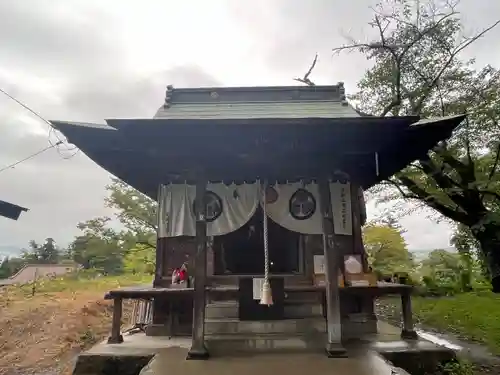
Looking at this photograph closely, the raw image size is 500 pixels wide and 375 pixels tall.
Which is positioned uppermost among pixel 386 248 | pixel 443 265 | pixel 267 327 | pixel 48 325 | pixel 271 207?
pixel 386 248

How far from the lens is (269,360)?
5.35m

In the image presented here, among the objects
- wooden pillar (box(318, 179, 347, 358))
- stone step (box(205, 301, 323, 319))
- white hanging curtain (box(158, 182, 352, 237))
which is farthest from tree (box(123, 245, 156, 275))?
wooden pillar (box(318, 179, 347, 358))

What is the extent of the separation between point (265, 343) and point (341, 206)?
106 inches

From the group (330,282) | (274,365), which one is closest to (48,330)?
(274,365)

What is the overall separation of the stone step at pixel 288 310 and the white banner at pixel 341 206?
75.4 inches

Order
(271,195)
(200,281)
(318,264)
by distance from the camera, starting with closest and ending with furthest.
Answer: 1. (200,281)
2. (271,195)
3. (318,264)

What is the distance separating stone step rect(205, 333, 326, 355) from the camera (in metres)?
5.95

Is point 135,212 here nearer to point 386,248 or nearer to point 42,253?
point 386,248

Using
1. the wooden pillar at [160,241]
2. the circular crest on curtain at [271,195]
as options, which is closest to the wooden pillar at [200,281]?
the circular crest on curtain at [271,195]

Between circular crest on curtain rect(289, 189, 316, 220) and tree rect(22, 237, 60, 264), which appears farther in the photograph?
tree rect(22, 237, 60, 264)

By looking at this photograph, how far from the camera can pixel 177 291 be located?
6699 mm

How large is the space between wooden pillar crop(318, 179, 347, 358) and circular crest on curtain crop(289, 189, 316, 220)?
555 millimetres

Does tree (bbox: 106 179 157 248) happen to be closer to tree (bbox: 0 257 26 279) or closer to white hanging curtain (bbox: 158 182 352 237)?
white hanging curtain (bbox: 158 182 352 237)

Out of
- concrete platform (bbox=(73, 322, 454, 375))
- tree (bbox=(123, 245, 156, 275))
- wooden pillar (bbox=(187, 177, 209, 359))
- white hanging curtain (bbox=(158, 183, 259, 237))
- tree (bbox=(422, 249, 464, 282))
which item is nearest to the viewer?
concrete platform (bbox=(73, 322, 454, 375))
